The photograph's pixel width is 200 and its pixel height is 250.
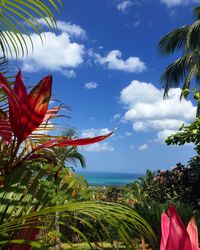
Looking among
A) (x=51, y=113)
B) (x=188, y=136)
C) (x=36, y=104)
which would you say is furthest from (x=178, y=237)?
(x=188, y=136)

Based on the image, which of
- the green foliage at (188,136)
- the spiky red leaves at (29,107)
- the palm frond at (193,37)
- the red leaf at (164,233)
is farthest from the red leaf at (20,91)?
the palm frond at (193,37)

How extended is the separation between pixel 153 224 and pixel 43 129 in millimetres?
6743

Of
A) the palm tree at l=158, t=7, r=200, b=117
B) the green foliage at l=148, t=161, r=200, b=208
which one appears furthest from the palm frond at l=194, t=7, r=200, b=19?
the green foliage at l=148, t=161, r=200, b=208

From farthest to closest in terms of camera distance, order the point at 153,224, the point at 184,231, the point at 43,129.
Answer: the point at 153,224 < the point at 43,129 < the point at 184,231

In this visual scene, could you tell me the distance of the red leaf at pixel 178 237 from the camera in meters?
0.83

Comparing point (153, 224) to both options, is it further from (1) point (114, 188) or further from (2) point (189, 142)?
(1) point (114, 188)

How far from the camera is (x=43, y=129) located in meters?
1.64

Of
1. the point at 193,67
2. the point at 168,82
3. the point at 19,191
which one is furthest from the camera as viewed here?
the point at 168,82

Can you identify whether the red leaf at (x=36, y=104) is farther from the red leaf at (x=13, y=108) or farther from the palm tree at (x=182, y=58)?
the palm tree at (x=182, y=58)

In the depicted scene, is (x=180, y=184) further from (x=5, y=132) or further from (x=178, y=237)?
(x=178, y=237)

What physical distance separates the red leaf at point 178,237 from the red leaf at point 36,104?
0.53 metres

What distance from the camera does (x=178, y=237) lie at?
84 cm

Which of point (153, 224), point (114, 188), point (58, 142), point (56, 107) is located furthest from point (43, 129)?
point (114, 188)

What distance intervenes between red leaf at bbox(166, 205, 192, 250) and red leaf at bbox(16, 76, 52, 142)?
0.53 metres
